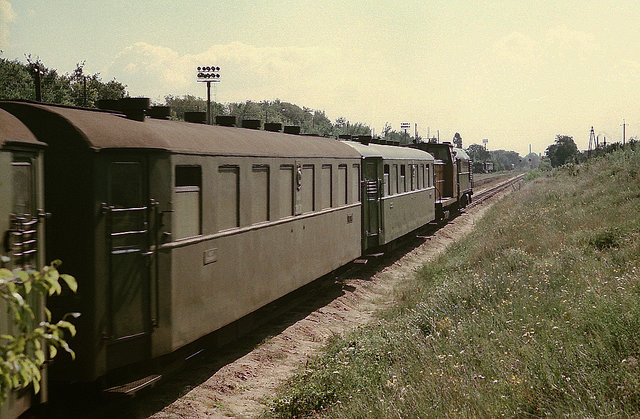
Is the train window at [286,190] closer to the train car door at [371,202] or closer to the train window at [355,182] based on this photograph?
the train window at [355,182]

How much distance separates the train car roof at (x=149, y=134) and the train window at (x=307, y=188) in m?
0.95

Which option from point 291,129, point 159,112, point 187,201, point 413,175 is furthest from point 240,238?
point 413,175

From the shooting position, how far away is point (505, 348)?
7055 millimetres

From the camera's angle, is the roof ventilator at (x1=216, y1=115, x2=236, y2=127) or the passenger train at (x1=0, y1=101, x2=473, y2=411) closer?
the passenger train at (x1=0, y1=101, x2=473, y2=411)

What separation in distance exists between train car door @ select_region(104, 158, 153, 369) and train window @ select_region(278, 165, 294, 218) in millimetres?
3930

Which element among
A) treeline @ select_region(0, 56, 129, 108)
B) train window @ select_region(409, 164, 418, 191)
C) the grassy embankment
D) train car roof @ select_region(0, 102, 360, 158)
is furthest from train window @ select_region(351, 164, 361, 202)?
treeline @ select_region(0, 56, 129, 108)

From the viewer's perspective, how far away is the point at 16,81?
51.5 m

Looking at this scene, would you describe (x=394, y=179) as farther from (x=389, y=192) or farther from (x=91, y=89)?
→ (x=91, y=89)

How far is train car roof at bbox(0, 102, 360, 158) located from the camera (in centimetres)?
632

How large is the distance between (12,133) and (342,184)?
9.24m

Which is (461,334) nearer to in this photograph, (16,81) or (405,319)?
(405,319)

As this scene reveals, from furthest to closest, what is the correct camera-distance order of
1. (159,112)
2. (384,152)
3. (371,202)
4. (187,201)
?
1. (384,152)
2. (371,202)
3. (159,112)
4. (187,201)

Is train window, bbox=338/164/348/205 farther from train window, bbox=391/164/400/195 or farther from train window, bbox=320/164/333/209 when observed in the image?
train window, bbox=391/164/400/195

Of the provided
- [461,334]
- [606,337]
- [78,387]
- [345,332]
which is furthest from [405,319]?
[78,387]
